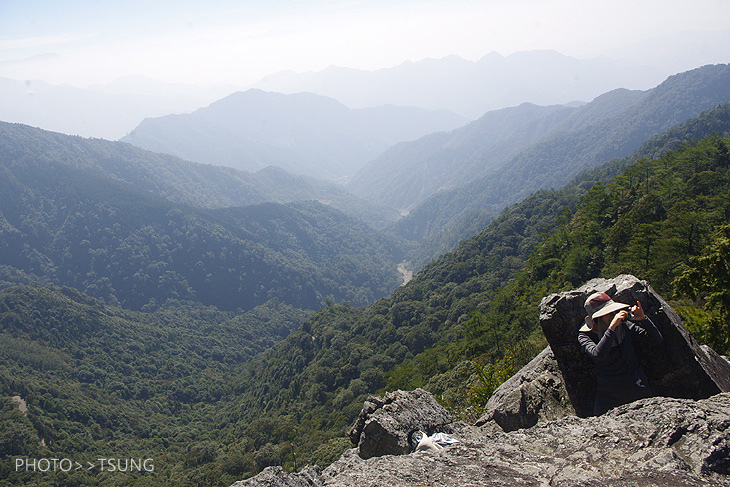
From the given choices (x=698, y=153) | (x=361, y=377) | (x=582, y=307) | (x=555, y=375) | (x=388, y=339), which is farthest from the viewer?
(x=388, y=339)

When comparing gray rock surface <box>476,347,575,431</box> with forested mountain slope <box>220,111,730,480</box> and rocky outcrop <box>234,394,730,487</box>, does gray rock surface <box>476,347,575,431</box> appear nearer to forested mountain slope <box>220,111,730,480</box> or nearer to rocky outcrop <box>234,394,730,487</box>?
rocky outcrop <box>234,394,730,487</box>

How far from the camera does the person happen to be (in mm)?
8055

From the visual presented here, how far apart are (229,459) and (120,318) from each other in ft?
414

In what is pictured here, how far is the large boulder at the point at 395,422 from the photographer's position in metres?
13.9

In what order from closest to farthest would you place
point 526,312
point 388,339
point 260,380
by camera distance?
point 526,312 < point 388,339 < point 260,380

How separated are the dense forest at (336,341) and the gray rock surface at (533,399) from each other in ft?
17.6

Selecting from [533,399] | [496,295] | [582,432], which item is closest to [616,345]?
[582,432]

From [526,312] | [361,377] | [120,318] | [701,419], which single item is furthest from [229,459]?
[120,318]

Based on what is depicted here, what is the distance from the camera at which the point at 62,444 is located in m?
91.1

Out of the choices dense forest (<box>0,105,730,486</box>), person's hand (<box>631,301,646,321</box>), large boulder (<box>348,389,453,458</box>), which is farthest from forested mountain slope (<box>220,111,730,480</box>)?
person's hand (<box>631,301,646,321</box>)

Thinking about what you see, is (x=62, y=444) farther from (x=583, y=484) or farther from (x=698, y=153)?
(x=698, y=153)

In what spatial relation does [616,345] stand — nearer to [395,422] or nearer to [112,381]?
[395,422]

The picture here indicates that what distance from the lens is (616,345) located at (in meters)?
8.08

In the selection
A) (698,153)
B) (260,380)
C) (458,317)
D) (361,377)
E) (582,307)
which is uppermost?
(698,153)
